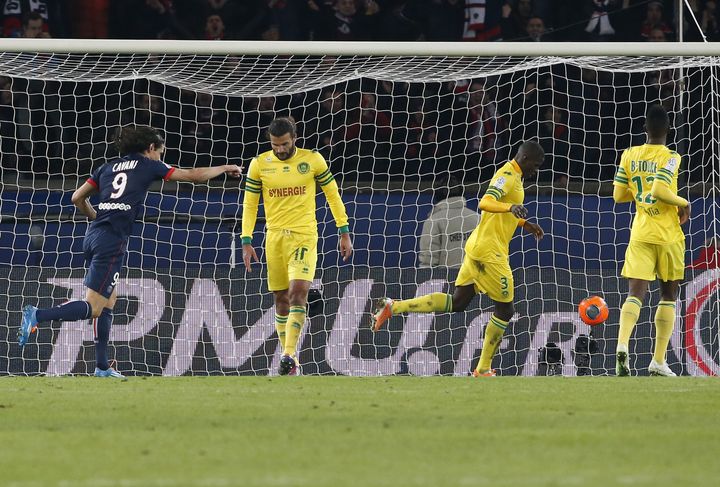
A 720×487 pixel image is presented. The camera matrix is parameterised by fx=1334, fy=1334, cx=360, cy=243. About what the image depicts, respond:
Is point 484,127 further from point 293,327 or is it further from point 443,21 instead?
point 293,327

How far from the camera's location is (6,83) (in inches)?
555

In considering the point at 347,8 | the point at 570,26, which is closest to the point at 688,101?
the point at 570,26

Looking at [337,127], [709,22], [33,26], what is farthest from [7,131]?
[709,22]

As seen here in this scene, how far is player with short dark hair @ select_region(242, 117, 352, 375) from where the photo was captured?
10.0 m

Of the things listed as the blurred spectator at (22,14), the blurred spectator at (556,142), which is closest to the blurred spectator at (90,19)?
the blurred spectator at (22,14)

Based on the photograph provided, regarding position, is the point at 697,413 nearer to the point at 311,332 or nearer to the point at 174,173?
the point at 174,173

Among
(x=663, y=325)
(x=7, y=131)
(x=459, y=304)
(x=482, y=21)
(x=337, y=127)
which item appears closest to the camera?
(x=663, y=325)

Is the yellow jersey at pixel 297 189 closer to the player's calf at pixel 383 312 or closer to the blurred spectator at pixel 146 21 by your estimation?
the player's calf at pixel 383 312

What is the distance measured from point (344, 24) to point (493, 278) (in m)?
6.20

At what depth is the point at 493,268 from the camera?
34.0 feet

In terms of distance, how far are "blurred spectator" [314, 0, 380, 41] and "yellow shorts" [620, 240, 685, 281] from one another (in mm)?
6594

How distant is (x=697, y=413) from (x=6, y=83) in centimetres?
943

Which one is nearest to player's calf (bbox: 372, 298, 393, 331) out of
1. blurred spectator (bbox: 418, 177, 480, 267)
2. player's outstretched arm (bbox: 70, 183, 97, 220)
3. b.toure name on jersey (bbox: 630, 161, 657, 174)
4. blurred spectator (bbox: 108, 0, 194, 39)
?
blurred spectator (bbox: 418, 177, 480, 267)

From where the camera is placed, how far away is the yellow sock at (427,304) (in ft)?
34.7
